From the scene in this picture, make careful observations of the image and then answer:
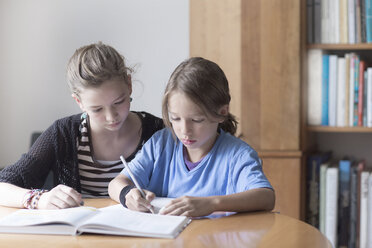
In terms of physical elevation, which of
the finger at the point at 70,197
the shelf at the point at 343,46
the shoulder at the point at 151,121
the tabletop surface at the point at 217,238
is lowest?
the tabletop surface at the point at 217,238

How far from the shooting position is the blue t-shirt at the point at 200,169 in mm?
1362

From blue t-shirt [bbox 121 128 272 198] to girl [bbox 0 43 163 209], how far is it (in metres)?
0.13

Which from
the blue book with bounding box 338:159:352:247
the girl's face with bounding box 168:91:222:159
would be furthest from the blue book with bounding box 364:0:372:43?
the girl's face with bounding box 168:91:222:159

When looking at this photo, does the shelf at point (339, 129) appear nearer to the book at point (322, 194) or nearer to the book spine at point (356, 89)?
the book spine at point (356, 89)

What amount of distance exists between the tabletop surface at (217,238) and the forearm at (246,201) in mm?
39

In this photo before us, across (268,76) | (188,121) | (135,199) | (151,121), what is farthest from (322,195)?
(135,199)

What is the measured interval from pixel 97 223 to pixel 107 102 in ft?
1.58

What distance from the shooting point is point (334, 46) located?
236cm

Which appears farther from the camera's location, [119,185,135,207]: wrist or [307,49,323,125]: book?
[307,49,323,125]: book

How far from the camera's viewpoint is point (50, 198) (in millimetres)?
1298

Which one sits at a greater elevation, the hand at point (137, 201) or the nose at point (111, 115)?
the nose at point (111, 115)

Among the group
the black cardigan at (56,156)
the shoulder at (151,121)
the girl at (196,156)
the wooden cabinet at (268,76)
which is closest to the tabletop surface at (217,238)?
A: the girl at (196,156)

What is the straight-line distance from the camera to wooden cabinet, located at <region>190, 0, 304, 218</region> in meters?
2.32

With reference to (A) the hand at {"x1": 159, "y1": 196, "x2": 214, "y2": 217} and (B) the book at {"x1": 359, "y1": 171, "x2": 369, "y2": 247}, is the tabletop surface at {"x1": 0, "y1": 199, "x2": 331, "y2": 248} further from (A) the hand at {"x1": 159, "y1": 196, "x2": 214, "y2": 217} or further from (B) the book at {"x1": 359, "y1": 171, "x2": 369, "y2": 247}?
(B) the book at {"x1": 359, "y1": 171, "x2": 369, "y2": 247}
